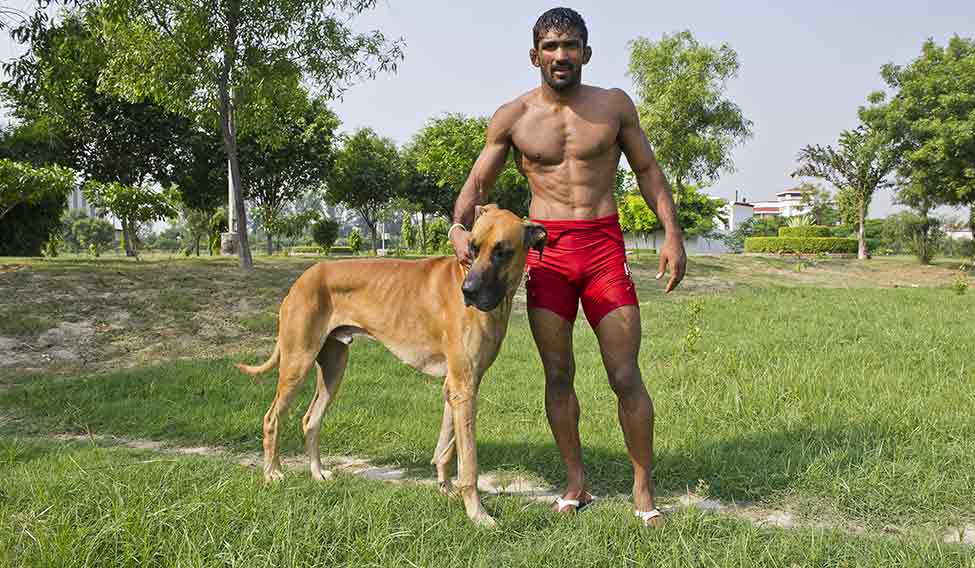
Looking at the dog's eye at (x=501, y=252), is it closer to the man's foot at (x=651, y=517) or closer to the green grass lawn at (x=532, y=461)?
the green grass lawn at (x=532, y=461)

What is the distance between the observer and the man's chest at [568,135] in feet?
12.6

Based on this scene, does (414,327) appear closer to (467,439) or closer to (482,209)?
(467,439)

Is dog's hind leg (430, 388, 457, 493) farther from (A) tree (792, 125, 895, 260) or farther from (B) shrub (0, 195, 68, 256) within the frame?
(A) tree (792, 125, 895, 260)

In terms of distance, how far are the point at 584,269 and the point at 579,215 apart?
12.3 inches

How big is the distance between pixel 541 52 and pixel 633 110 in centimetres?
64

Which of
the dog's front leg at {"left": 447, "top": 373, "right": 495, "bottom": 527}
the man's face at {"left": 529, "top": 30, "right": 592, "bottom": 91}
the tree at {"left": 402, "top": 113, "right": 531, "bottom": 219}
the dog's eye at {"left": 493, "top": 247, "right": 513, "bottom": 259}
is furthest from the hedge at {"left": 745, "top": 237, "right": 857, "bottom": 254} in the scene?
the dog's eye at {"left": 493, "top": 247, "right": 513, "bottom": 259}

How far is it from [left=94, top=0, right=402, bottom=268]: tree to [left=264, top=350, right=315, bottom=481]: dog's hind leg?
37.7 ft

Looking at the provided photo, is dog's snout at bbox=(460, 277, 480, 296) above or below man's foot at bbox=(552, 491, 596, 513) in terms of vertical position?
above

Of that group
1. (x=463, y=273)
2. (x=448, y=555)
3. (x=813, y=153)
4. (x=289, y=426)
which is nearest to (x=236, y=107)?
(x=289, y=426)

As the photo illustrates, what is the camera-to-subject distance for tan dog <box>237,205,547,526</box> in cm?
369

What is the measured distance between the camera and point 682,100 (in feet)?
93.8

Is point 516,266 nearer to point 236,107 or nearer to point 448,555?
point 448,555

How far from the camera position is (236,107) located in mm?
15539

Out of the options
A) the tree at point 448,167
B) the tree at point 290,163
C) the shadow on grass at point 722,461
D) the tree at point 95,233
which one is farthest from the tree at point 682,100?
the tree at point 95,233
